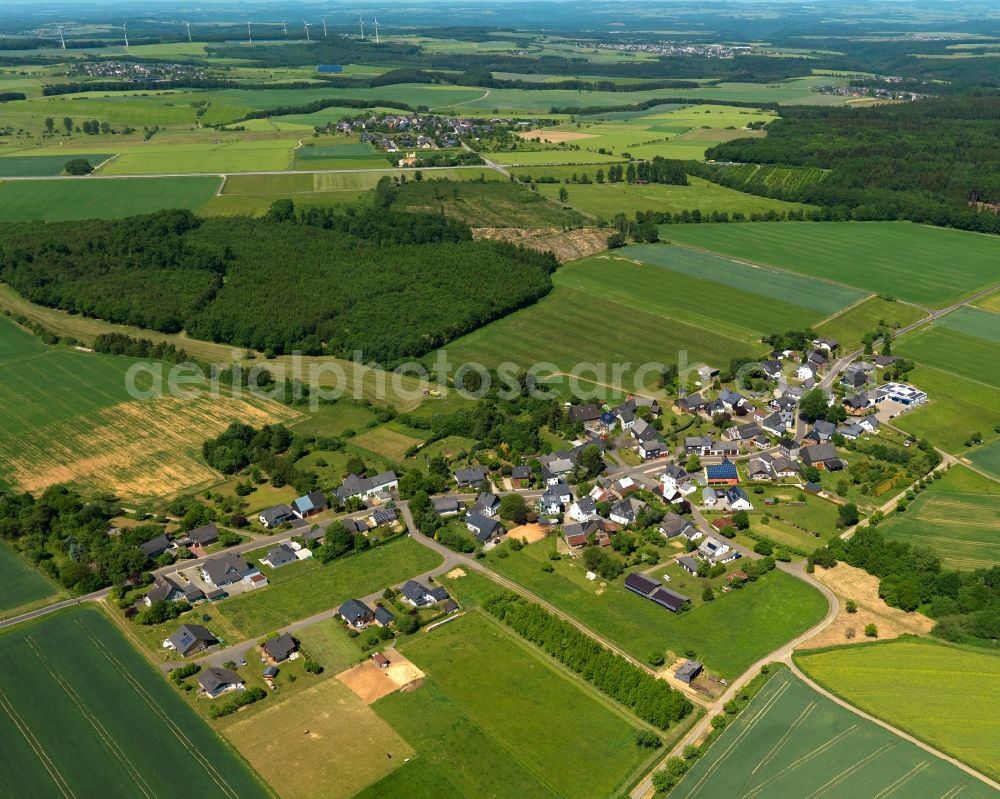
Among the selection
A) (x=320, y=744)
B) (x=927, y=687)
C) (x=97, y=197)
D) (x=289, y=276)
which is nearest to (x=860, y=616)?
(x=927, y=687)

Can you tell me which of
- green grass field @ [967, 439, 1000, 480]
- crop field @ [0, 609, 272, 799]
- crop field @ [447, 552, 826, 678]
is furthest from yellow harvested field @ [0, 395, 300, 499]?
green grass field @ [967, 439, 1000, 480]

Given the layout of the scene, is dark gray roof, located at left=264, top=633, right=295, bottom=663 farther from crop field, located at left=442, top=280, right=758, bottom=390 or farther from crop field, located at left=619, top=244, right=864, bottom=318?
crop field, located at left=619, top=244, right=864, bottom=318

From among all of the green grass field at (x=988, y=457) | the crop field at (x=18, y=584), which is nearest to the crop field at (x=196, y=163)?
the crop field at (x=18, y=584)

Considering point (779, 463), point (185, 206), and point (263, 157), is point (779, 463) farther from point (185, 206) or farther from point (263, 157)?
point (263, 157)

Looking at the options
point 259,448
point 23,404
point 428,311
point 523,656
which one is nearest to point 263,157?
point 428,311

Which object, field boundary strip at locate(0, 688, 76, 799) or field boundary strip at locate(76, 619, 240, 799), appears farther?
field boundary strip at locate(76, 619, 240, 799)

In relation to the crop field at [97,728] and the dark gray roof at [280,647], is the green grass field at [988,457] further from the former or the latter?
the crop field at [97,728]
